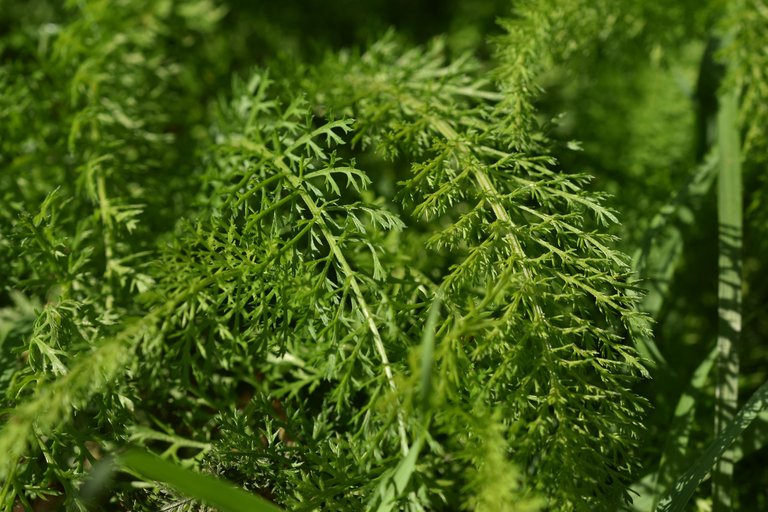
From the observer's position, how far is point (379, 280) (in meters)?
0.63

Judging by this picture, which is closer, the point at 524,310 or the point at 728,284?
the point at 524,310

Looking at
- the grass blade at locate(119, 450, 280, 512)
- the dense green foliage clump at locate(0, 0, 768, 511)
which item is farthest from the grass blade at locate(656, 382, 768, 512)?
the grass blade at locate(119, 450, 280, 512)

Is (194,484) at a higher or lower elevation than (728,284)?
lower

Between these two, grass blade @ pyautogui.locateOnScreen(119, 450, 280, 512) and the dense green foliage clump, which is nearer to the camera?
grass blade @ pyautogui.locateOnScreen(119, 450, 280, 512)

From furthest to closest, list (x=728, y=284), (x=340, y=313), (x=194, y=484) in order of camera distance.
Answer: (x=728, y=284)
(x=340, y=313)
(x=194, y=484)

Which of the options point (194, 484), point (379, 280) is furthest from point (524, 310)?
point (194, 484)

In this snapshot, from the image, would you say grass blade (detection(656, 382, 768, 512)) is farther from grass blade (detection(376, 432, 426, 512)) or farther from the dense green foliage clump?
grass blade (detection(376, 432, 426, 512))

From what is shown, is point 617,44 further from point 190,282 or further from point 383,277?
point 190,282

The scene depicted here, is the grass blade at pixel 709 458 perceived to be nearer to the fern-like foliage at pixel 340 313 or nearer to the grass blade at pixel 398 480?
the fern-like foliage at pixel 340 313

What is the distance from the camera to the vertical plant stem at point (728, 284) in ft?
2.18

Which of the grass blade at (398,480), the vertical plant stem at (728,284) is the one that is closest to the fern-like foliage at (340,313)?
the grass blade at (398,480)

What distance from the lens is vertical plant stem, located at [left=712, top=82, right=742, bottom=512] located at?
26.1 inches

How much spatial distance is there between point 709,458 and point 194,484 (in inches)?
17.5

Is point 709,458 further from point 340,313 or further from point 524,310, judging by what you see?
point 340,313
